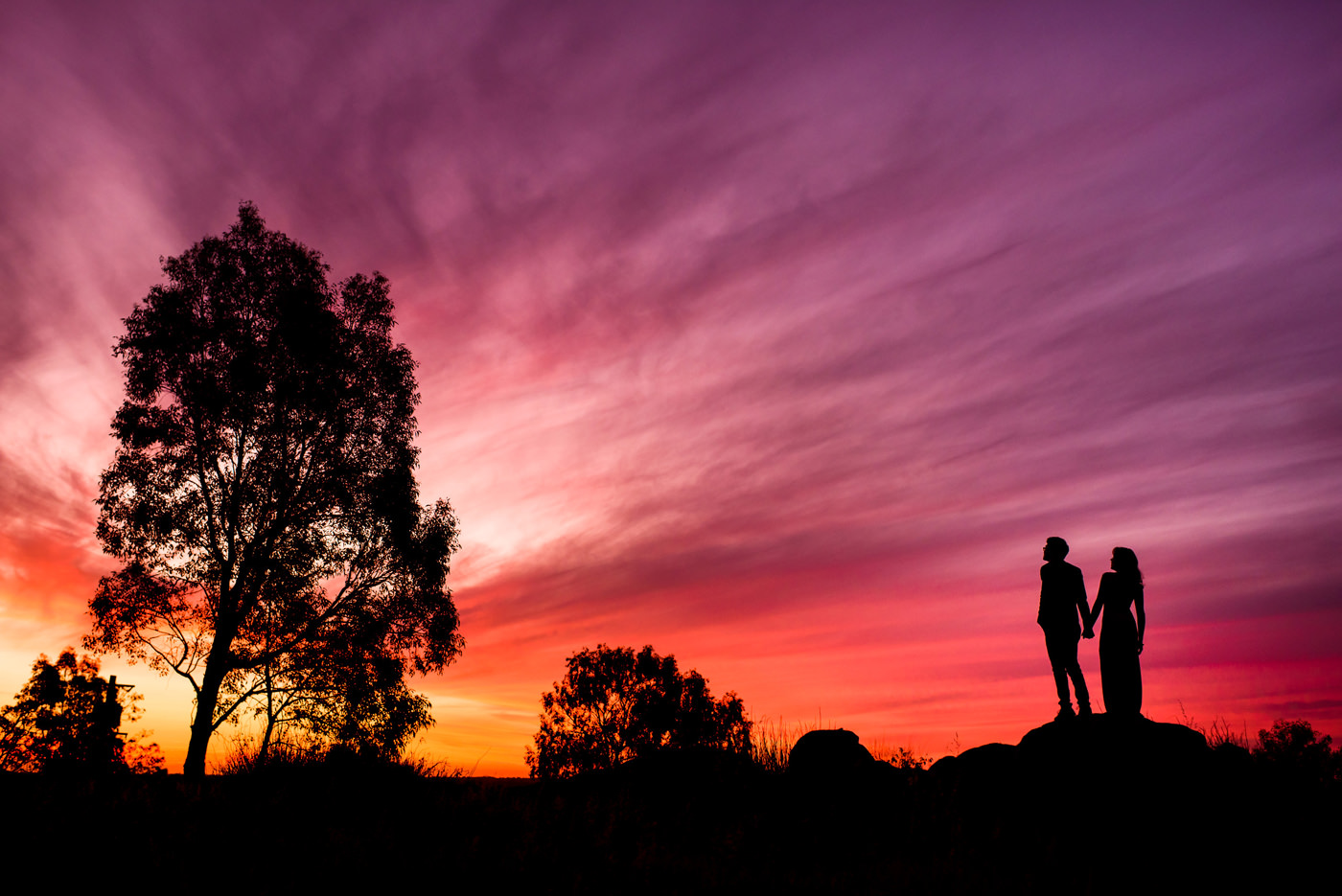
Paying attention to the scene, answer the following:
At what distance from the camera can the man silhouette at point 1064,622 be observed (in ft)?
42.2

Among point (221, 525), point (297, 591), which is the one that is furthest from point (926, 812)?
point (221, 525)

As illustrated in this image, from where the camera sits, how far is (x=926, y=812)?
39.1ft

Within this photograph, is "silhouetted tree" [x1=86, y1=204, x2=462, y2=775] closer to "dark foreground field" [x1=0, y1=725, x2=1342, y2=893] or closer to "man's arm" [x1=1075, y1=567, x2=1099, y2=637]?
"dark foreground field" [x1=0, y1=725, x2=1342, y2=893]

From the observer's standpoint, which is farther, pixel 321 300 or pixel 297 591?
pixel 321 300

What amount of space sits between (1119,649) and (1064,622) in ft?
3.08

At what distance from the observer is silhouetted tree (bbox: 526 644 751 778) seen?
33.4 meters

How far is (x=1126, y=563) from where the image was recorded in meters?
12.9

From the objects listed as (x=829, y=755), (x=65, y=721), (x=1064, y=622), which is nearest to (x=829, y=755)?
(x=829, y=755)

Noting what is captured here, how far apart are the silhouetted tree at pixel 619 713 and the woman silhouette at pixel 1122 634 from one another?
22042mm

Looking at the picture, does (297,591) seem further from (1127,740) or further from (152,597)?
(1127,740)

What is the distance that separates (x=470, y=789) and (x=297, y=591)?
1061 centimetres

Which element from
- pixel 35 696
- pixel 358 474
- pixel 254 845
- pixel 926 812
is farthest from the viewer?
pixel 35 696

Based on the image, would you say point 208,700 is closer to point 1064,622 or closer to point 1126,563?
point 1064,622

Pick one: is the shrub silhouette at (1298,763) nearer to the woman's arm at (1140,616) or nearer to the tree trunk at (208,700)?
the woman's arm at (1140,616)
